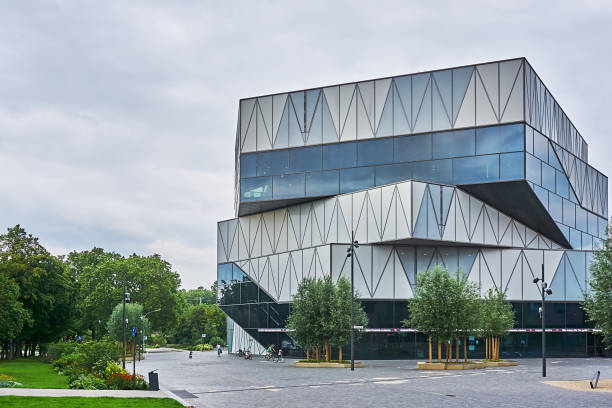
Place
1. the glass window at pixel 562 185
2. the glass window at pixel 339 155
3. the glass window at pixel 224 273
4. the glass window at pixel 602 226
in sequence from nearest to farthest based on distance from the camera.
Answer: the glass window at pixel 562 185 < the glass window at pixel 339 155 < the glass window at pixel 602 226 < the glass window at pixel 224 273

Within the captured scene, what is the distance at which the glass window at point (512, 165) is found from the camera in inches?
2256

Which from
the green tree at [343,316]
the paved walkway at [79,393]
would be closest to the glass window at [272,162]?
the green tree at [343,316]

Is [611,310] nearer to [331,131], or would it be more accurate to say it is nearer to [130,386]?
[130,386]

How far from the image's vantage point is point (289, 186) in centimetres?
6650

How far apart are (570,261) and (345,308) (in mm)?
24129

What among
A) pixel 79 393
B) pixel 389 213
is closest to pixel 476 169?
pixel 389 213

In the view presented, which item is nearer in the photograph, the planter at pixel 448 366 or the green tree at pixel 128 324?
the planter at pixel 448 366

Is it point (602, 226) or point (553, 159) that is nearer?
point (553, 159)

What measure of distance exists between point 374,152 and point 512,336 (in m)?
21.1

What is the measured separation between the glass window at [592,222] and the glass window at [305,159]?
29957 millimetres

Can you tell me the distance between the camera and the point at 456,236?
2302 inches

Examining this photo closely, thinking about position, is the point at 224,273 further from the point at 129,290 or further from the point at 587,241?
the point at 587,241

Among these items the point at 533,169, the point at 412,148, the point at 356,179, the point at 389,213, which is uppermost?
the point at 412,148

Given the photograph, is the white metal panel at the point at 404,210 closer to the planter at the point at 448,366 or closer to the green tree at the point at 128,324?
the planter at the point at 448,366
